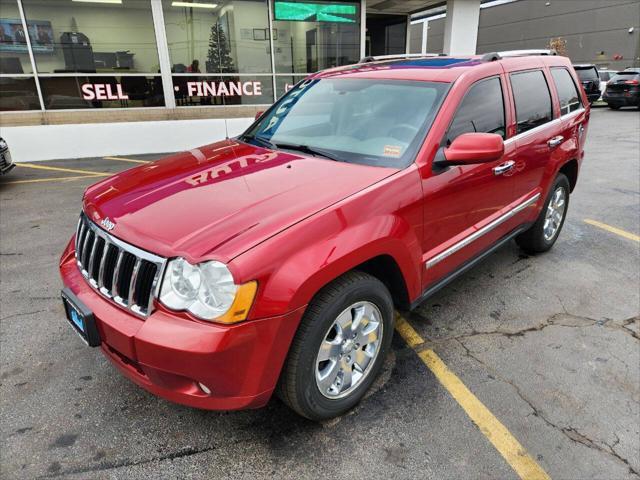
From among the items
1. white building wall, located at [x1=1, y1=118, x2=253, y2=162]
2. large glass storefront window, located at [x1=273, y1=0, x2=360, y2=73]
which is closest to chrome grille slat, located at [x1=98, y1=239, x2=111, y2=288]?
white building wall, located at [x1=1, y1=118, x2=253, y2=162]

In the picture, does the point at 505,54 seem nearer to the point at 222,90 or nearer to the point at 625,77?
the point at 222,90

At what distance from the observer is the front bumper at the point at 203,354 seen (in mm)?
1871

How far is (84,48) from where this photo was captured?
11.0 metres

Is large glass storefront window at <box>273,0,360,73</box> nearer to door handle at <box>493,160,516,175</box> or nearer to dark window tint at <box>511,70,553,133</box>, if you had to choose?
dark window tint at <box>511,70,553,133</box>

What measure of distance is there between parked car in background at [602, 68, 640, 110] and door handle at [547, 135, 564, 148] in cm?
1886

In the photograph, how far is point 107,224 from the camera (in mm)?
2340

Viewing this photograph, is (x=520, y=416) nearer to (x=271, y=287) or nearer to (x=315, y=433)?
(x=315, y=433)

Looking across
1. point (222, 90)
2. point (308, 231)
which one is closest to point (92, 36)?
point (222, 90)

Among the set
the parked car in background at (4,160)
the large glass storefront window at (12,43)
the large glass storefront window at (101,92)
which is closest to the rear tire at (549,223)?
the parked car in background at (4,160)

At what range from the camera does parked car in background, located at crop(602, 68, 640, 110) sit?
1880cm

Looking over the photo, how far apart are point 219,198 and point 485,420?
1.85 meters

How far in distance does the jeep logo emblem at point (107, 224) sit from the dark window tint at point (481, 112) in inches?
79.0

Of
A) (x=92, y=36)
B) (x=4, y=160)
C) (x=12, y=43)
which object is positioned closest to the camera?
(x=4, y=160)

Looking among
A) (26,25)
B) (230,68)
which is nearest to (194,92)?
(230,68)
